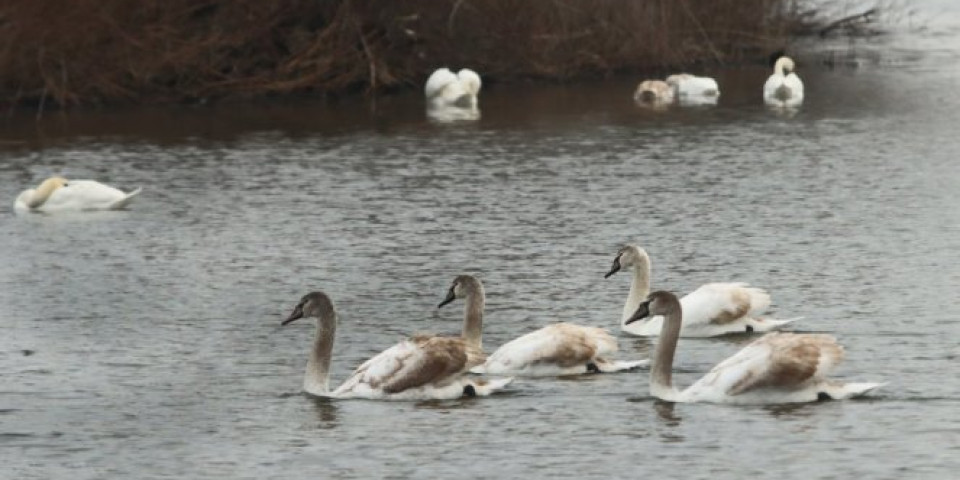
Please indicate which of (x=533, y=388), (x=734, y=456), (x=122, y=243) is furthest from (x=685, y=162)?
(x=734, y=456)

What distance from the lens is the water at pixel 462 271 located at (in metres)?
12.1

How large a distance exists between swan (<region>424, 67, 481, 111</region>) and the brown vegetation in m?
1.37

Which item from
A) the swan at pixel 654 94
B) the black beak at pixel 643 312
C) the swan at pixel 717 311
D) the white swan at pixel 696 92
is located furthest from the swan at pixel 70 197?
the white swan at pixel 696 92

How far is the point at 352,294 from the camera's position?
1733cm

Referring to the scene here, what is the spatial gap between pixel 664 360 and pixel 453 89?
2158 cm

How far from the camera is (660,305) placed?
13.7m

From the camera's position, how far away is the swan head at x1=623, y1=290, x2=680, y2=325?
44.8ft

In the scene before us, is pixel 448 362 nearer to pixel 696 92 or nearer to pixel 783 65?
pixel 696 92

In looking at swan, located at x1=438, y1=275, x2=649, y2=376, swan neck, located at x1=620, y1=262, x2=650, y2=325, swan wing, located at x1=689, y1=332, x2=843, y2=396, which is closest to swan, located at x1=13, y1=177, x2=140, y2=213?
swan neck, located at x1=620, y1=262, x2=650, y2=325

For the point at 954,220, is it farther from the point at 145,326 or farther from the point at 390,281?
the point at 145,326

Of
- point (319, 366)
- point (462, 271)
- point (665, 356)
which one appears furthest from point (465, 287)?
point (462, 271)

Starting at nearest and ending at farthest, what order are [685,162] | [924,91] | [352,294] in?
[352,294] → [685,162] → [924,91]

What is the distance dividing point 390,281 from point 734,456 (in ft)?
22.2

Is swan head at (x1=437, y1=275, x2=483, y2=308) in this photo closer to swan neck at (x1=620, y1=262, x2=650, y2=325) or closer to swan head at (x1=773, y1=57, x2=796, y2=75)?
swan neck at (x1=620, y1=262, x2=650, y2=325)
